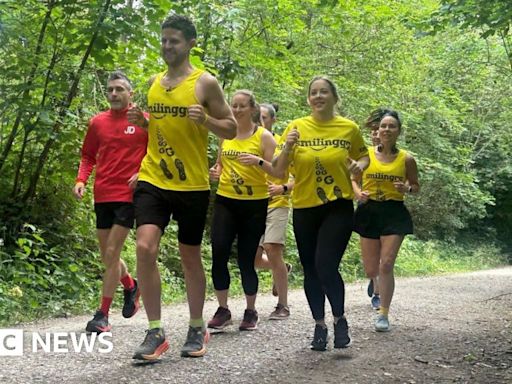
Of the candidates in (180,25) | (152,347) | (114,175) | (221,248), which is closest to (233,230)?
(221,248)

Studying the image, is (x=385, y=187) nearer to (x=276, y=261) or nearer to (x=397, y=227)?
(x=397, y=227)

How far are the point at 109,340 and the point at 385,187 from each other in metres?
3.14

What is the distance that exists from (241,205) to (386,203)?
1627mm

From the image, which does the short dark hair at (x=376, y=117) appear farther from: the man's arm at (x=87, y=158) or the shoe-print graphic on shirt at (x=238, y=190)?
the man's arm at (x=87, y=158)

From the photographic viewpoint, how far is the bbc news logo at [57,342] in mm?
5394

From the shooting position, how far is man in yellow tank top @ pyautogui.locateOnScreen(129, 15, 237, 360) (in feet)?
15.9

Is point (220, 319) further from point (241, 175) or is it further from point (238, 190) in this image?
point (241, 175)

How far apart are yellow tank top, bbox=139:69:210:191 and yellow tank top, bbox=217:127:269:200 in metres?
1.45

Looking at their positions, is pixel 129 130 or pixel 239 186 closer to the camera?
pixel 129 130

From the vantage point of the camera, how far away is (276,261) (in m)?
7.56

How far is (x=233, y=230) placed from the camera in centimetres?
641

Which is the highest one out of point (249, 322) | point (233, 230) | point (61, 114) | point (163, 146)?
point (61, 114)

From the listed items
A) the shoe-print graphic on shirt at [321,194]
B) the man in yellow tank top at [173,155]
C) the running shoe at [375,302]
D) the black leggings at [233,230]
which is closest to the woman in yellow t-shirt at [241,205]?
the black leggings at [233,230]

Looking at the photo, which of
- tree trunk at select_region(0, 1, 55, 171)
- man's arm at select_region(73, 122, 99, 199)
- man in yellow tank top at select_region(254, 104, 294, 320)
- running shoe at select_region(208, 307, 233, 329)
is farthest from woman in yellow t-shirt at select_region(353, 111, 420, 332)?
tree trunk at select_region(0, 1, 55, 171)
